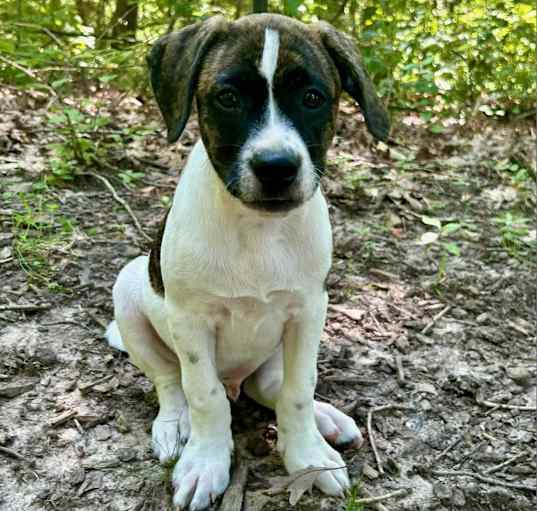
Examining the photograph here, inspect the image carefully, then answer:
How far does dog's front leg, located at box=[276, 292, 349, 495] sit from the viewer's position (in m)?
3.31

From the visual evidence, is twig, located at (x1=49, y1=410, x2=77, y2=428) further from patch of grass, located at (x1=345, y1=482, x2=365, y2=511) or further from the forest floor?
patch of grass, located at (x1=345, y1=482, x2=365, y2=511)

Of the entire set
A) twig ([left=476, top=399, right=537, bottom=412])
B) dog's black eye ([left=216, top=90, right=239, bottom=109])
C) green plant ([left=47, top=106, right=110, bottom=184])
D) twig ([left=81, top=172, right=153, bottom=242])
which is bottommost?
twig ([left=81, top=172, right=153, bottom=242])

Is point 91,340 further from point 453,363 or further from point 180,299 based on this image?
point 453,363

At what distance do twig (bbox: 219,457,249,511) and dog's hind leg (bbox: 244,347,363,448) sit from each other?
418mm

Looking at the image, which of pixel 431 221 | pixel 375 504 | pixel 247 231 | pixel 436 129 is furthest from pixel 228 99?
pixel 436 129

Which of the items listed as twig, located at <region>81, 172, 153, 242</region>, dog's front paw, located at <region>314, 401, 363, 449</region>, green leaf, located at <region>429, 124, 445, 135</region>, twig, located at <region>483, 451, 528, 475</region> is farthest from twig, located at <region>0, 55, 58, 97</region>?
twig, located at <region>483, 451, 528, 475</region>

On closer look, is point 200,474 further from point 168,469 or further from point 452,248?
point 452,248

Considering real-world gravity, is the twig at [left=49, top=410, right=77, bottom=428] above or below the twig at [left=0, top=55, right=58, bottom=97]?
below

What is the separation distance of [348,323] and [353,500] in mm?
1734

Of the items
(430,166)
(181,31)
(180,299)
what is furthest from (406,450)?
(430,166)

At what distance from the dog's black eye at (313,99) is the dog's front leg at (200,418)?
Result: 1024 millimetres

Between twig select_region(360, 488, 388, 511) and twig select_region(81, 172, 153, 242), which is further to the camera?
twig select_region(81, 172, 153, 242)

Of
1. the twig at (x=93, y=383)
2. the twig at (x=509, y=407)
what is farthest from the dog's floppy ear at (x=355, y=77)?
the twig at (x=93, y=383)

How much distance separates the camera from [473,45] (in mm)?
8289
